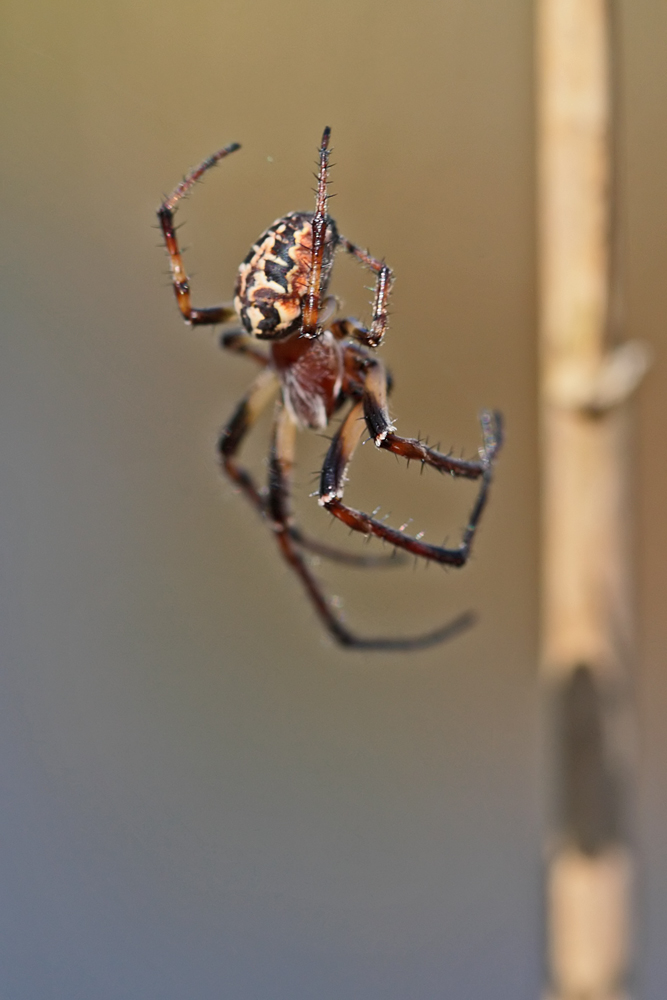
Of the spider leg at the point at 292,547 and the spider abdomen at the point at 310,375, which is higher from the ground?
the spider abdomen at the point at 310,375

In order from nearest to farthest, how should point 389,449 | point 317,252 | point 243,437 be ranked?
point 317,252
point 389,449
point 243,437

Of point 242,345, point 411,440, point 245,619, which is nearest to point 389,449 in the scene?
point 411,440

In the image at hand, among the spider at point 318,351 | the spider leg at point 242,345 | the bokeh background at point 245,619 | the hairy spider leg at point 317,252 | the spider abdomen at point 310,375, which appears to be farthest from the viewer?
the bokeh background at point 245,619

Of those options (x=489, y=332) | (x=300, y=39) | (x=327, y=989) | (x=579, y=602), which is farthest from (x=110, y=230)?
(x=327, y=989)

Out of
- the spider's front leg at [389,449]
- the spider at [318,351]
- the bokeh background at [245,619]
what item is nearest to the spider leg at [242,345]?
the spider at [318,351]

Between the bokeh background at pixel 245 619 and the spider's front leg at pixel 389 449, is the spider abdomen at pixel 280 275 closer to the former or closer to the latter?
the spider's front leg at pixel 389 449

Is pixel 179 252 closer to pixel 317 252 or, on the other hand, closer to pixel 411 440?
pixel 317 252
